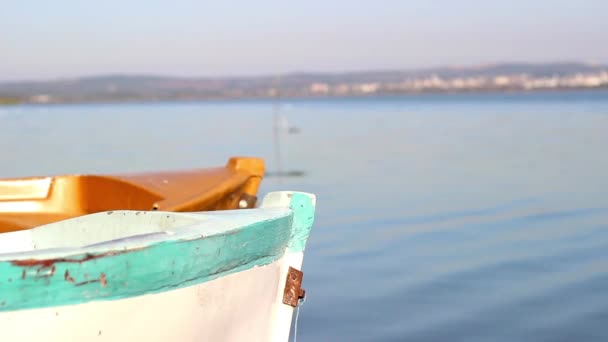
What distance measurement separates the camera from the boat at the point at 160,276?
302 cm

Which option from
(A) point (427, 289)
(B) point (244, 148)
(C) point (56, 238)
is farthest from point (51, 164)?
(C) point (56, 238)

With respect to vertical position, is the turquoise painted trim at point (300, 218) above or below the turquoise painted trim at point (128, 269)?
above

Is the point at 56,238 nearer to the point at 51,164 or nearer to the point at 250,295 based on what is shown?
the point at 250,295

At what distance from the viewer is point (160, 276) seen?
10.8 feet

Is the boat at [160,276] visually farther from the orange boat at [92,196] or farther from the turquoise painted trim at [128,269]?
the orange boat at [92,196]

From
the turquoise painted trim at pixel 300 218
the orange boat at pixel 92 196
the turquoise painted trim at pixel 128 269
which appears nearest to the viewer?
the turquoise painted trim at pixel 128 269

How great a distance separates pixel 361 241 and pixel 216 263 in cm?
706

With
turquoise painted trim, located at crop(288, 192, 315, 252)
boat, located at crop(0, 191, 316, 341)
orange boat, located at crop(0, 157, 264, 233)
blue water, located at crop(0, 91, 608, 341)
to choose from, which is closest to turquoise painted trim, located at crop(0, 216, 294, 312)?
boat, located at crop(0, 191, 316, 341)

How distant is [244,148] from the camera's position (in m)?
26.7

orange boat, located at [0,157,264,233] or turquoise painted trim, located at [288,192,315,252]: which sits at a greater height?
orange boat, located at [0,157,264,233]

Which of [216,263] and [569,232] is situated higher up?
[569,232]

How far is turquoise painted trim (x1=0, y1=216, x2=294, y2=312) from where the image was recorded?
117 inches

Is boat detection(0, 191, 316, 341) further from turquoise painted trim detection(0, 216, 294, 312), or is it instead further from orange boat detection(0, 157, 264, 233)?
orange boat detection(0, 157, 264, 233)

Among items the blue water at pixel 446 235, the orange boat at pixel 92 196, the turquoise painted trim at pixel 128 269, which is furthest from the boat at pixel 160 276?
the blue water at pixel 446 235
